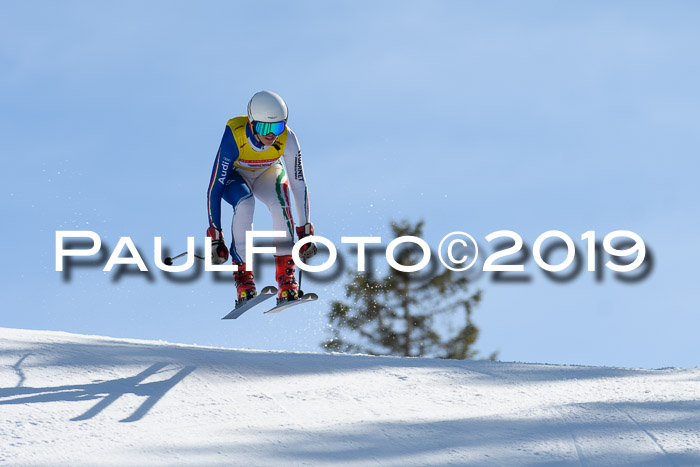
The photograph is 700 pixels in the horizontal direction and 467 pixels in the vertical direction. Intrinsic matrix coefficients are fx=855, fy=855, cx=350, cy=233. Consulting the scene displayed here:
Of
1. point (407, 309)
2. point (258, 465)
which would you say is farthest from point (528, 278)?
point (407, 309)

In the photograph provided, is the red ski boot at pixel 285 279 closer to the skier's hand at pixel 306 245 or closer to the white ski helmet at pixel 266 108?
the skier's hand at pixel 306 245

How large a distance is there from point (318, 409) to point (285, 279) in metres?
2.63

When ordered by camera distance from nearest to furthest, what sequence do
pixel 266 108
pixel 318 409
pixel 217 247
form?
pixel 318 409 → pixel 266 108 → pixel 217 247

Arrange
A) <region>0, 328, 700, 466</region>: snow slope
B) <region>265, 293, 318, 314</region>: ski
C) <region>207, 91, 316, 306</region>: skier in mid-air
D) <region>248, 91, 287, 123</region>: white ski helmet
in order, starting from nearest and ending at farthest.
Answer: <region>0, 328, 700, 466</region>: snow slope → <region>248, 91, 287, 123</region>: white ski helmet → <region>207, 91, 316, 306</region>: skier in mid-air → <region>265, 293, 318, 314</region>: ski

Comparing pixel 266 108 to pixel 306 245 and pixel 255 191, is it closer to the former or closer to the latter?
pixel 255 191

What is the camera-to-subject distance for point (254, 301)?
27.3 feet

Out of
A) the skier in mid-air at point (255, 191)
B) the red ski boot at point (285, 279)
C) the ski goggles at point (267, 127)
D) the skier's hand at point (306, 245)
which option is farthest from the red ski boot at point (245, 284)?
the ski goggles at point (267, 127)

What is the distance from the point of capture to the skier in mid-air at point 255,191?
7.98m

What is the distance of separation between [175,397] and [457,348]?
563 inches

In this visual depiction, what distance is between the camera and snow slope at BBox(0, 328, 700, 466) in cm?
469

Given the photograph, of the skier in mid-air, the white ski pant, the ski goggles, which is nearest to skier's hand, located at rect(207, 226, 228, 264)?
the skier in mid-air

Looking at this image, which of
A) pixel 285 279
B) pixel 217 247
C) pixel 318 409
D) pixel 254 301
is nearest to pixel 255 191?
pixel 217 247

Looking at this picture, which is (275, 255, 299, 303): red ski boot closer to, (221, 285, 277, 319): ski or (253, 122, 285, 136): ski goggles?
(221, 285, 277, 319): ski

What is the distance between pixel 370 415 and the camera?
5.62 m
